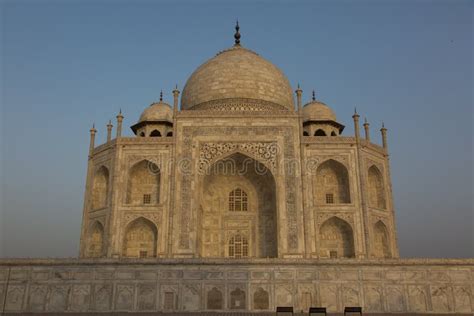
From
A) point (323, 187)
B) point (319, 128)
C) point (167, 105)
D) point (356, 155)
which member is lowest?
point (323, 187)

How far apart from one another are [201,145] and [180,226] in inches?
164

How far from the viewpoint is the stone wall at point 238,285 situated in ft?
49.3

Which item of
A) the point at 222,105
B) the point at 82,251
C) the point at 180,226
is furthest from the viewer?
the point at 222,105

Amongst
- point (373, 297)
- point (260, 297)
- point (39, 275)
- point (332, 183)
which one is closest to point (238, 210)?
point (332, 183)

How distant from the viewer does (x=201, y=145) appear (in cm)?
2142

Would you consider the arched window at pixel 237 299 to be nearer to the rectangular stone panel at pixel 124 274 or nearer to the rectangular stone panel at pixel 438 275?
the rectangular stone panel at pixel 124 274

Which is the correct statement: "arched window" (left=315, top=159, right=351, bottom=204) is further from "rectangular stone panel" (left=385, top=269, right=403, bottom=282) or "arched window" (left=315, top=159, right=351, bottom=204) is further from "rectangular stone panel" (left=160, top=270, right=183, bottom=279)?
"rectangular stone panel" (left=160, top=270, right=183, bottom=279)

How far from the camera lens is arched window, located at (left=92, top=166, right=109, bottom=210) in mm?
22188

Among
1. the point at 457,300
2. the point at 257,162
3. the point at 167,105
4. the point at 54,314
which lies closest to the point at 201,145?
the point at 257,162

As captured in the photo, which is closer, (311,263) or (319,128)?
(311,263)

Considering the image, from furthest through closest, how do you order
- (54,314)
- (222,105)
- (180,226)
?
(222,105) < (180,226) < (54,314)

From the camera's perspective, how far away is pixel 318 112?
2562cm

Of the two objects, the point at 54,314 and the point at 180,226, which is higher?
the point at 180,226

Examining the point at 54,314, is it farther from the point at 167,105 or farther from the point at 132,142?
the point at 167,105
